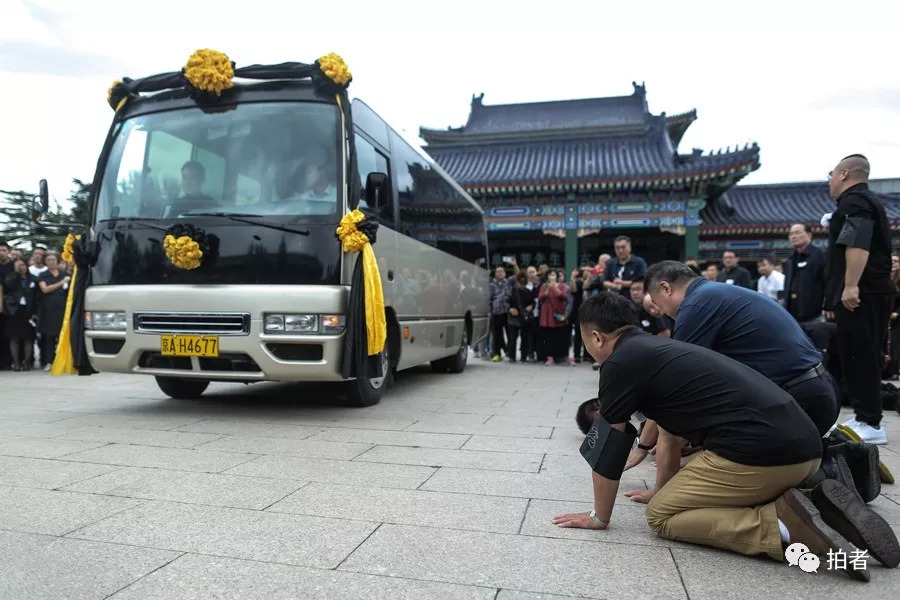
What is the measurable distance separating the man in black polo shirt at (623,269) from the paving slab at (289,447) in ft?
15.9

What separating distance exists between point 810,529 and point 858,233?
2566mm

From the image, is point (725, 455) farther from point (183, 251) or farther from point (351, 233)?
point (183, 251)

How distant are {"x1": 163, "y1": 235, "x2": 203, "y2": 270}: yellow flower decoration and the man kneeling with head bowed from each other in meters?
3.43

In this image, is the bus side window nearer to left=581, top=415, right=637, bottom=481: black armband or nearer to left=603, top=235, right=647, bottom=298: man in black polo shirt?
left=581, top=415, right=637, bottom=481: black armband

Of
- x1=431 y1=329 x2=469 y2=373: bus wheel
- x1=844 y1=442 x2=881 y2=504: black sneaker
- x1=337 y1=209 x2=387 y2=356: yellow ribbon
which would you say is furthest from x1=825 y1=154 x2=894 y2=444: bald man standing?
x1=431 y1=329 x2=469 y2=373: bus wheel

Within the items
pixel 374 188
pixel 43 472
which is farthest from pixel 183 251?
pixel 43 472

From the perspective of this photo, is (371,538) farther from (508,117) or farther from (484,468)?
(508,117)

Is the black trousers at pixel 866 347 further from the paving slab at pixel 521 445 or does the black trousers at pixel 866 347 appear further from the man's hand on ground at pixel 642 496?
the man's hand on ground at pixel 642 496

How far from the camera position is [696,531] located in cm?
246

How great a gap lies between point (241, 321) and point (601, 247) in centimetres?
1732

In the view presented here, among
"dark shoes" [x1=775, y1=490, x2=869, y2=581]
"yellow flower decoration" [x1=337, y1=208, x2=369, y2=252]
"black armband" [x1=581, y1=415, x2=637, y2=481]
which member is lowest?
"dark shoes" [x1=775, y1=490, x2=869, y2=581]

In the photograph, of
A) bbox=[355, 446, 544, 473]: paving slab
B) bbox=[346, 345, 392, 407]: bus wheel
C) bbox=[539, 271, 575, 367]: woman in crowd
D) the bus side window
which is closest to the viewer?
bbox=[355, 446, 544, 473]: paving slab

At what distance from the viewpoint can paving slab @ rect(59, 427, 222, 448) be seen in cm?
→ 420

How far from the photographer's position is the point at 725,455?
241 centimetres
